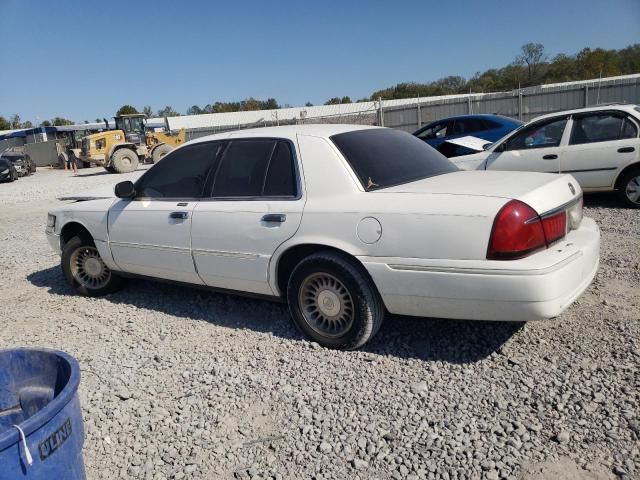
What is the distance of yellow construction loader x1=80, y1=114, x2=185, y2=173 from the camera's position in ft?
80.1

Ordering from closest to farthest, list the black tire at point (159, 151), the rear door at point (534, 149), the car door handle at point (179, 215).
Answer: the car door handle at point (179, 215), the rear door at point (534, 149), the black tire at point (159, 151)

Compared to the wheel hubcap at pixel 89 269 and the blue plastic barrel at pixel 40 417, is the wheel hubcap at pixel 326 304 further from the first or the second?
the wheel hubcap at pixel 89 269

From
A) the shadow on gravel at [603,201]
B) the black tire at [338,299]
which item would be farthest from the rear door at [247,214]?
the shadow on gravel at [603,201]

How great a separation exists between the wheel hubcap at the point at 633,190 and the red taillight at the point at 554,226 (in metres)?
4.66

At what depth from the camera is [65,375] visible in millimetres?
2270

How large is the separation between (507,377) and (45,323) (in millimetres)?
4074

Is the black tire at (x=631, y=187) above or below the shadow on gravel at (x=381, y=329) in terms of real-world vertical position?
above

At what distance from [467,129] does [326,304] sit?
9.60m

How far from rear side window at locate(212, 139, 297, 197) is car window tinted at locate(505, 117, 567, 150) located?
5.13 metres

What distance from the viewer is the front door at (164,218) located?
430 cm

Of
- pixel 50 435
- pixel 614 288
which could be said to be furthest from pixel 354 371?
pixel 614 288

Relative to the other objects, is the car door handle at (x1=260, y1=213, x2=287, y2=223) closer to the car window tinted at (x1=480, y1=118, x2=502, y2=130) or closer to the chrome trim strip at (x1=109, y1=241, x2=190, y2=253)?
the chrome trim strip at (x1=109, y1=241, x2=190, y2=253)

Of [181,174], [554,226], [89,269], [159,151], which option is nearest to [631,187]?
[554,226]

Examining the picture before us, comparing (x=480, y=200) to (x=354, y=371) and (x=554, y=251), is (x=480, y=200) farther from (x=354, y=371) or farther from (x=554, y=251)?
(x=354, y=371)
